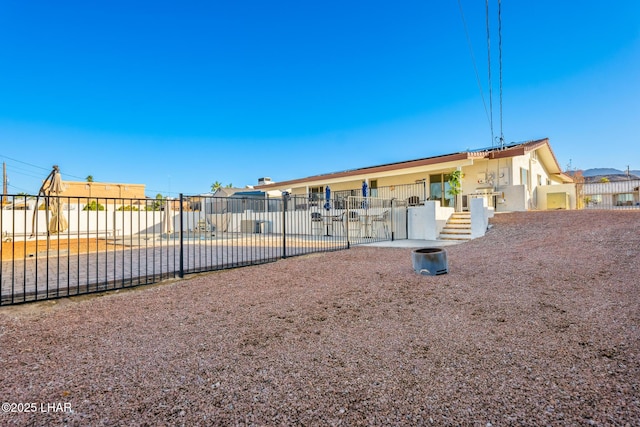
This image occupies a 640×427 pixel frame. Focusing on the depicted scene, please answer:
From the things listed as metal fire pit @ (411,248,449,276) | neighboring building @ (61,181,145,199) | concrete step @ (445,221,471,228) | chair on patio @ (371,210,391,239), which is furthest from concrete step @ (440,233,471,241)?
neighboring building @ (61,181,145,199)

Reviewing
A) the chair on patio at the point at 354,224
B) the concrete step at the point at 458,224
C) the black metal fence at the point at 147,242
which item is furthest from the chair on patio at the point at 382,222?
the concrete step at the point at 458,224

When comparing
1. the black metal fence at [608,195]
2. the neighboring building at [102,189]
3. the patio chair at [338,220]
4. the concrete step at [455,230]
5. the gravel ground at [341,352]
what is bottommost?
the gravel ground at [341,352]

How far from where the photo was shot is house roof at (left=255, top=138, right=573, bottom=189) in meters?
14.2

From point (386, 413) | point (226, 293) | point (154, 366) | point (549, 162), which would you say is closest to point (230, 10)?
point (226, 293)

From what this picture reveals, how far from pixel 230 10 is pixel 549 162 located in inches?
857

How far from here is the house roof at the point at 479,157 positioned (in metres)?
14.2

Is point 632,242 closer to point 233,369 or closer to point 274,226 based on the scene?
point 233,369

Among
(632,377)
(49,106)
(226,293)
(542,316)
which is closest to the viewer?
(632,377)

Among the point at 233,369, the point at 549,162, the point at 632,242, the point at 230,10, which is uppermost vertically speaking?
the point at 230,10

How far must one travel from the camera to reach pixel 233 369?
7.84ft

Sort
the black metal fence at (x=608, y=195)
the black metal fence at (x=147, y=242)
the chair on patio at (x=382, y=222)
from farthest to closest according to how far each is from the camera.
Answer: the black metal fence at (x=608, y=195) < the chair on patio at (x=382, y=222) < the black metal fence at (x=147, y=242)

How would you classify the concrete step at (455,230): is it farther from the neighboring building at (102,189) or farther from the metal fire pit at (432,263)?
the neighboring building at (102,189)

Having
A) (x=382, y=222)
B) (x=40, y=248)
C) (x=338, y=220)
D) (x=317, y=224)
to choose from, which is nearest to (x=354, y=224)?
(x=338, y=220)

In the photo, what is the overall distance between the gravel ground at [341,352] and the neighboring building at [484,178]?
29.7ft
